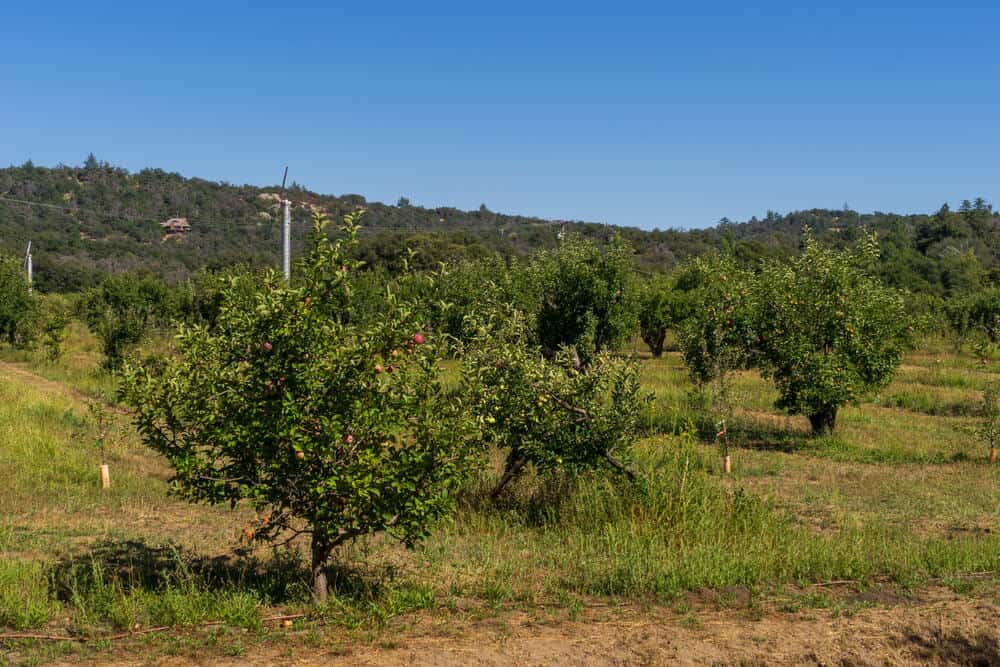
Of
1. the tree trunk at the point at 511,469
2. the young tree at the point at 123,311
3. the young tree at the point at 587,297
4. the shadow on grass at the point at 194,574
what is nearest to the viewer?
the shadow on grass at the point at 194,574

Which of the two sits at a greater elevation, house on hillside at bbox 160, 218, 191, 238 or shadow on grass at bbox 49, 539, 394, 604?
house on hillside at bbox 160, 218, 191, 238

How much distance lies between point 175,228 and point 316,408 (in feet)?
247

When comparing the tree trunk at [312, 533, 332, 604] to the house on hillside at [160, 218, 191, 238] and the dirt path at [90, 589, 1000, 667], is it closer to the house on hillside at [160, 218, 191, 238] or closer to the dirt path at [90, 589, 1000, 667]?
the dirt path at [90, 589, 1000, 667]

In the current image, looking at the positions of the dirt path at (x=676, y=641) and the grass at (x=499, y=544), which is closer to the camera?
the dirt path at (x=676, y=641)

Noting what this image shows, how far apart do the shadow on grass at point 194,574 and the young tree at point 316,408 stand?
2.44 ft

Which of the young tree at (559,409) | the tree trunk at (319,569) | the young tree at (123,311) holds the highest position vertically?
the young tree at (123,311)

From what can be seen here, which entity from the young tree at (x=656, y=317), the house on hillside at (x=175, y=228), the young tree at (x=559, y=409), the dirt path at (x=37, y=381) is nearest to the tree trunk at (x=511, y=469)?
the young tree at (x=559, y=409)

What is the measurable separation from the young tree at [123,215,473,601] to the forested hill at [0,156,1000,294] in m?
42.4

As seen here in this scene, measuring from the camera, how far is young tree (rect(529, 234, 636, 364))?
19.3 metres

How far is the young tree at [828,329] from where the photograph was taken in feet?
52.9

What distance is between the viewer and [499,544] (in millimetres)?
8531

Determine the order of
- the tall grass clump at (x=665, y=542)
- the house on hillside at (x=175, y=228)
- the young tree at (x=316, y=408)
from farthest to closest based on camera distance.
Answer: the house on hillside at (x=175, y=228) → the tall grass clump at (x=665, y=542) → the young tree at (x=316, y=408)

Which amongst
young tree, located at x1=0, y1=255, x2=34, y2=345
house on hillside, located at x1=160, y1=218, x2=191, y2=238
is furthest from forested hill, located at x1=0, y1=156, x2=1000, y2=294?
young tree, located at x1=0, y1=255, x2=34, y2=345

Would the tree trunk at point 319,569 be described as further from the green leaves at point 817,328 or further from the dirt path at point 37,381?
the dirt path at point 37,381
